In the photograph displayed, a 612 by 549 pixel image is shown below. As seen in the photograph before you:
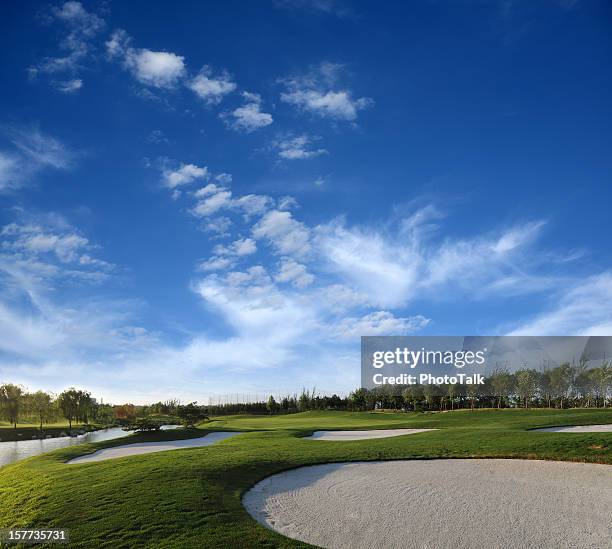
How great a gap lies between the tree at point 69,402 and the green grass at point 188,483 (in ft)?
192

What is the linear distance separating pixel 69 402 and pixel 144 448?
59.3 m

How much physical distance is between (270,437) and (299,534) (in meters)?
19.7

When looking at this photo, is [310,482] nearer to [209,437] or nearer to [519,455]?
[519,455]

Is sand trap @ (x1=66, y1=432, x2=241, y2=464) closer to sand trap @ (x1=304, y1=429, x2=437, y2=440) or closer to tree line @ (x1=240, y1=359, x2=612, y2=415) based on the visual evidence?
sand trap @ (x1=304, y1=429, x2=437, y2=440)

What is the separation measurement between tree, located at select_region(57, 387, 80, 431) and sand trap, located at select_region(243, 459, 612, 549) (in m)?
72.2

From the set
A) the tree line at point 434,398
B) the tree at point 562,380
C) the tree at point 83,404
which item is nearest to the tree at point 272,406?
the tree line at point 434,398

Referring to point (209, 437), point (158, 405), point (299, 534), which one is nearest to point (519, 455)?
point (299, 534)

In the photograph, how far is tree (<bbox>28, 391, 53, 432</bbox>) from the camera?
7881 centimetres

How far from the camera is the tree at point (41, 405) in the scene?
3103 inches

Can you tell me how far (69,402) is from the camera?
7900 centimetres

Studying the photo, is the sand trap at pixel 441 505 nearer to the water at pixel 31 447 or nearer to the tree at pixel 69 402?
the water at pixel 31 447

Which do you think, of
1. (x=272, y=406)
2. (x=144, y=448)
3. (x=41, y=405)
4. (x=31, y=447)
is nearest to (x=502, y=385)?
(x=272, y=406)

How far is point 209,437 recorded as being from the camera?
34.9 meters

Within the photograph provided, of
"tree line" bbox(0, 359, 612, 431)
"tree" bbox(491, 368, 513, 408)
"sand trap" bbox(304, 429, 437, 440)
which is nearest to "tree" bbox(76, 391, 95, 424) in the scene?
"tree line" bbox(0, 359, 612, 431)
